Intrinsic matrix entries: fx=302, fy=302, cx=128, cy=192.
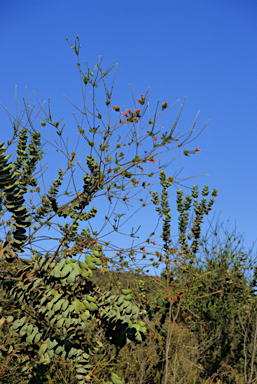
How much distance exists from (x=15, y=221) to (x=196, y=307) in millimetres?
8079

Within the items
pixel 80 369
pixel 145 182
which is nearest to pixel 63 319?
pixel 80 369

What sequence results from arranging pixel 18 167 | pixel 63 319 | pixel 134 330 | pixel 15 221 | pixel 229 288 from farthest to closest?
pixel 229 288 → pixel 18 167 → pixel 15 221 → pixel 134 330 → pixel 63 319

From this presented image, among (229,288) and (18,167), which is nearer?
(18,167)

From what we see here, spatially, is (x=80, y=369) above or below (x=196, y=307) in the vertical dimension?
below

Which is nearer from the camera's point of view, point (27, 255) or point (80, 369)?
point (80, 369)

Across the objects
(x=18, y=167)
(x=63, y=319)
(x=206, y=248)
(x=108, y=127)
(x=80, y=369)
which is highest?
(x=206, y=248)

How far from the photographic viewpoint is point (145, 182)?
13.6ft

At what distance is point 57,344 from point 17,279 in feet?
2.22

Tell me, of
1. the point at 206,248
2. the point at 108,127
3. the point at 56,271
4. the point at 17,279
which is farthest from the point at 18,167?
the point at 206,248

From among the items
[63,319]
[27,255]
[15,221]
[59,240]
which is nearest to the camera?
[63,319]

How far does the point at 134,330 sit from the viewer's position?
2486 mm

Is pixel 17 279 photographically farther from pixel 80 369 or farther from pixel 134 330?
pixel 134 330

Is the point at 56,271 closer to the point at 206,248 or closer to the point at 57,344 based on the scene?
the point at 57,344

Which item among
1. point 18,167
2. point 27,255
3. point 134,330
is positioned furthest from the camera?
point 18,167
